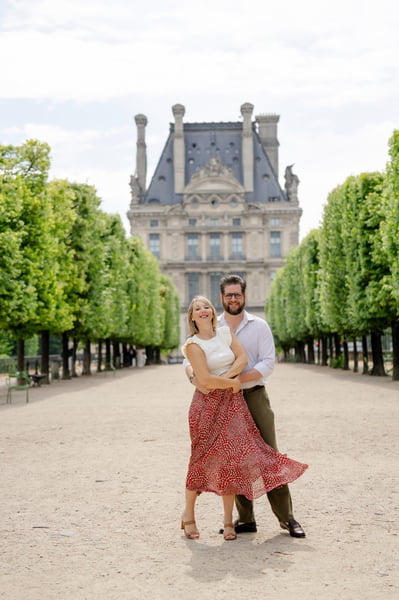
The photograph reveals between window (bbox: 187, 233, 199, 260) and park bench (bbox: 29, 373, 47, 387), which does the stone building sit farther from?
park bench (bbox: 29, 373, 47, 387)

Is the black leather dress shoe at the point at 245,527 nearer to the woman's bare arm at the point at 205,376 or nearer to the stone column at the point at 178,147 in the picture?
the woman's bare arm at the point at 205,376

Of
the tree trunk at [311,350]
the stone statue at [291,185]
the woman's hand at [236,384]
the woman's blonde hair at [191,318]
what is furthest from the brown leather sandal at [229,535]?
the stone statue at [291,185]

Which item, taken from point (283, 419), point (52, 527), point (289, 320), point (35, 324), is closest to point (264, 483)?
point (52, 527)

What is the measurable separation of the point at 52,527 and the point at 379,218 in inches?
995

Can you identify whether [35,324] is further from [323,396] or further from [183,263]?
[183,263]

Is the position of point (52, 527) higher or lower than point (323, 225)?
lower

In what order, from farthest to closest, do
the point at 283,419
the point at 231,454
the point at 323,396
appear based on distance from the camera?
the point at 323,396 < the point at 283,419 < the point at 231,454

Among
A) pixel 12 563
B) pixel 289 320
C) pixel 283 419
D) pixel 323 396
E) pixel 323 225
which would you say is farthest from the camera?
pixel 289 320

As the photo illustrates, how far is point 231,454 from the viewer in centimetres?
605

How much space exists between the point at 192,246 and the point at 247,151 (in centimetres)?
1495

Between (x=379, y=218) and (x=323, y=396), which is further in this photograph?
(x=379, y=218)

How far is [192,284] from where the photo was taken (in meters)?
106

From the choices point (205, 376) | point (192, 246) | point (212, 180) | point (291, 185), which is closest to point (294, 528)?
point (205, 376)

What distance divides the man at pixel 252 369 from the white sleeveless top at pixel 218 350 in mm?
199
